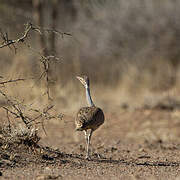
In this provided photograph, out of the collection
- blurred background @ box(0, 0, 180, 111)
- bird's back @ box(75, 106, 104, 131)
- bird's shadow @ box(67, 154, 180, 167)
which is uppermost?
blurred background @ box(0, 0, 180, 111)

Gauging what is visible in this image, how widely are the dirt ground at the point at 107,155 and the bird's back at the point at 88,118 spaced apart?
17 centimetres

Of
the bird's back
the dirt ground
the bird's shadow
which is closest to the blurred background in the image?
the dirt ground

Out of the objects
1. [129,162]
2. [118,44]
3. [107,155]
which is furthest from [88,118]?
[118,44]

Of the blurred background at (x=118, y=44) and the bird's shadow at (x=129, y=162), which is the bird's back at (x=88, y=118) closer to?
the bird's shadow at (x=129, y=162)

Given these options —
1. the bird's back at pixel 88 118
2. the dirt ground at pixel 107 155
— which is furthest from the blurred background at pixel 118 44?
the bird's back at pixel 88 118

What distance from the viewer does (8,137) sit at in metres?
6.03

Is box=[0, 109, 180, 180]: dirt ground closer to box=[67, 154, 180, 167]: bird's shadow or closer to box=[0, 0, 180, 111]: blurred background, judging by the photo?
box=[67, 154, 180, 167]: bird's shadow

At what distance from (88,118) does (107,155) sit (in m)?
1.10

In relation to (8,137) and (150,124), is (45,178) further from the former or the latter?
(150,124)

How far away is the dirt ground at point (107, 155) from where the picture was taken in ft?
17.7

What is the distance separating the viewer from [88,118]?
603 cm

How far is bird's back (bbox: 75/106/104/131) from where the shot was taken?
5.94 m

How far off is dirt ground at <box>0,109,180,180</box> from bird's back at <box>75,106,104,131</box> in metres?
0.17

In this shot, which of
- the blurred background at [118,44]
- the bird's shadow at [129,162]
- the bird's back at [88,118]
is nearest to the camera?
the bird's back at [88,118]
